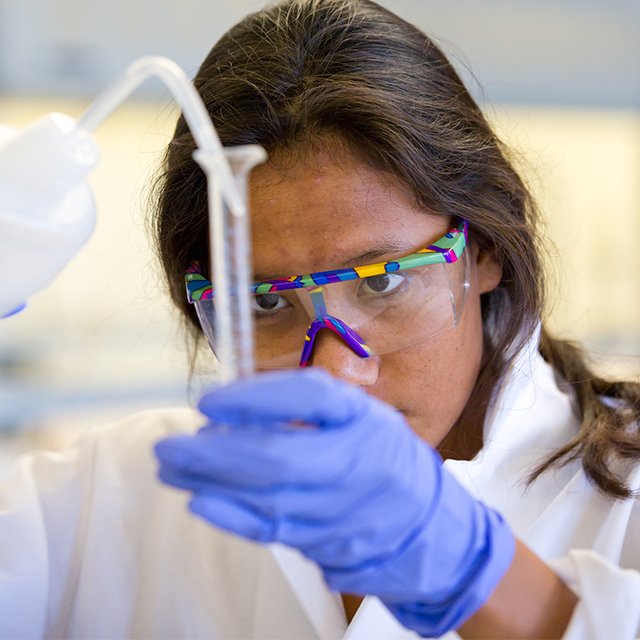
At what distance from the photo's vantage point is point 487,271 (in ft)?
5.92

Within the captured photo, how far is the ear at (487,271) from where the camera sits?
5.89 ft

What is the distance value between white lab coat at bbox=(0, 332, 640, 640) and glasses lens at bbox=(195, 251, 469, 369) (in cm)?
24

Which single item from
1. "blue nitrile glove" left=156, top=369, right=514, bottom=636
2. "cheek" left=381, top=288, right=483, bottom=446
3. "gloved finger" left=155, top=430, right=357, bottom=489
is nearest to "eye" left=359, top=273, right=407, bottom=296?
"cheek" left=381, top=288, right=483, bottom=446

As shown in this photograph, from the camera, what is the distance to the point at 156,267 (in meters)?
2.04

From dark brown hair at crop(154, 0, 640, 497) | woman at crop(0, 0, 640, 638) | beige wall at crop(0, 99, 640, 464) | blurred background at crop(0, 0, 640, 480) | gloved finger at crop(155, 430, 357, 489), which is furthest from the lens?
beige wall at crop(0, 99, 640, 464)

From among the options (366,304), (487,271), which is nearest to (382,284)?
(366,304)

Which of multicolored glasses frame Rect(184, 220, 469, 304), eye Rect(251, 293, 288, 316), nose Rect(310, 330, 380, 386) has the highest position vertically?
multicolored glasses frame Rect(184, 220, 469, 304)

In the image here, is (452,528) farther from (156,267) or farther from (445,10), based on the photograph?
(445,10)

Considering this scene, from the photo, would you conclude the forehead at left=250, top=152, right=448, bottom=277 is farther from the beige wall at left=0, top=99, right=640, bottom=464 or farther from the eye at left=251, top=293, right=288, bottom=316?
the beige wall at left=0, top=99, right=640, bottom=464

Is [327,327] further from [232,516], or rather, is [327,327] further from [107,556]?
[107,556]

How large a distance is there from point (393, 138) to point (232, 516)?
0.80m

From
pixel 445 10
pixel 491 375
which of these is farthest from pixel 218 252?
pixel 445 10

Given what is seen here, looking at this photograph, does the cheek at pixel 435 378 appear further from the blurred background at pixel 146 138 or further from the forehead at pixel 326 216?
the blurred background at pixel 146 138

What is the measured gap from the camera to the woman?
1463 mm
